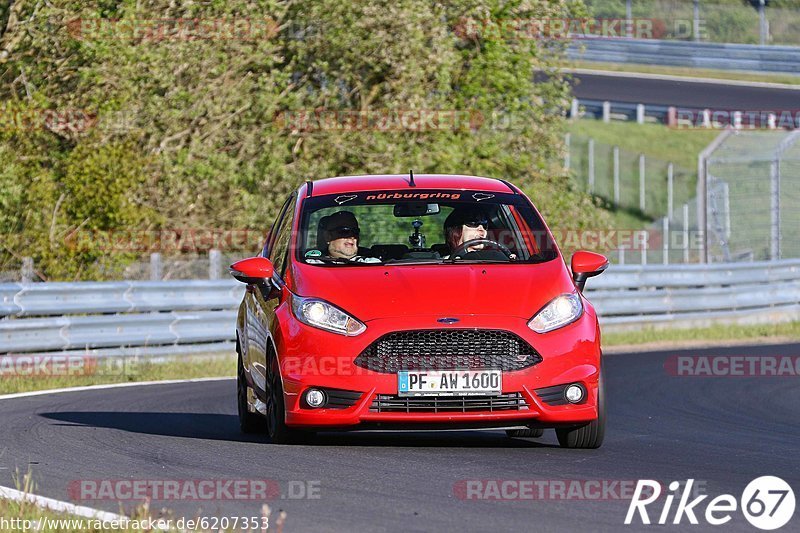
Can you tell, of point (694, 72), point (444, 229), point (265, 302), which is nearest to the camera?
point (265, 302)

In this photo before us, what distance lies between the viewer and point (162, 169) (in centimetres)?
2480

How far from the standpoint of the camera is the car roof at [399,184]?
10.1m

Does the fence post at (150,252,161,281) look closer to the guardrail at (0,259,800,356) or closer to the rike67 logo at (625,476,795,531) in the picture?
Answer: the guardrail at (0,259,800,356)

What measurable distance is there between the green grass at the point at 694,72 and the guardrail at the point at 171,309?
24.4m

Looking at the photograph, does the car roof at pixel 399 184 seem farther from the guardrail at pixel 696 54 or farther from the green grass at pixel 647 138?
the green grass at pixel 647 138

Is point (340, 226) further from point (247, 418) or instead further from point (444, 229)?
point (247, 418)

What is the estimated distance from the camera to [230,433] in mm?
10469

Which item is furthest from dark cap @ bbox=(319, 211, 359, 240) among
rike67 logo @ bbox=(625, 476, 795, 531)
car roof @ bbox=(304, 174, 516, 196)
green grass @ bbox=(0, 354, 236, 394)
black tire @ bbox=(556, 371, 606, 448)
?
green grass @ bbox=(0, 354, 236, 394)

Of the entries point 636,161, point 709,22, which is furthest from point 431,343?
point 709,22

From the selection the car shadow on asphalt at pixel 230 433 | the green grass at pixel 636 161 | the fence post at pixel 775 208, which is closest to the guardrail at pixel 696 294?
the fence post at pixel 775 208

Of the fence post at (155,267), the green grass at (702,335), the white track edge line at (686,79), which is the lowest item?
the green grass at (702,335)

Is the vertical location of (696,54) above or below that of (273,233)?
below

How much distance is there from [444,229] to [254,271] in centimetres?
130

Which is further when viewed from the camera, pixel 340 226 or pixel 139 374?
pixel 139 374
